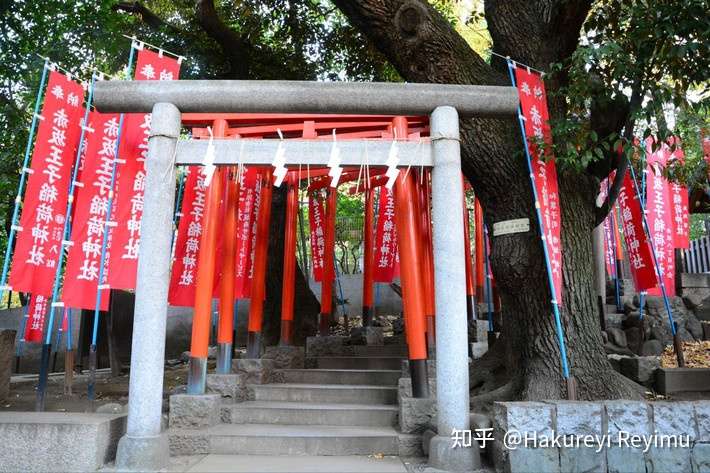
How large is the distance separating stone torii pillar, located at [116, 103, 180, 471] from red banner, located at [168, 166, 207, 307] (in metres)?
2.02

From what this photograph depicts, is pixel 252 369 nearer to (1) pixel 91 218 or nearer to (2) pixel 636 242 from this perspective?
(1) pixel 91 218

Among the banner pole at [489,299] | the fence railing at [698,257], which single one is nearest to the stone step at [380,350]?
the banner pole at [489,299]

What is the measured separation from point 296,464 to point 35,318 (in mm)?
8572

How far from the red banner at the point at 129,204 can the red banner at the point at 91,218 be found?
259mm

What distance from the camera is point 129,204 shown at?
6.43 meters

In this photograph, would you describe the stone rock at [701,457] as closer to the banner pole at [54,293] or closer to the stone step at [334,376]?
the stone step at [334,376]

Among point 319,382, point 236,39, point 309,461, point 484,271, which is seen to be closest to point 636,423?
point 309,461

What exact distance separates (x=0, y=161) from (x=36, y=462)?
870 cm

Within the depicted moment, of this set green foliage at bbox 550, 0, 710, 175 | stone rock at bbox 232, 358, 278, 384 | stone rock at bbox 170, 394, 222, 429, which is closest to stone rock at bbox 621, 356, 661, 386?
green foliage at bbox 550, 0, 710, 175

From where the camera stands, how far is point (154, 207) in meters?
5.13

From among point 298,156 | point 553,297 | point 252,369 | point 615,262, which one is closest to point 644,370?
point 553,297

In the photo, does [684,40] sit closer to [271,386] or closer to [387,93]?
[387,93]

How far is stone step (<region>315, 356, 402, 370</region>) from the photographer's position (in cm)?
847

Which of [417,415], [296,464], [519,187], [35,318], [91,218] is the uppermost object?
[519,187]
